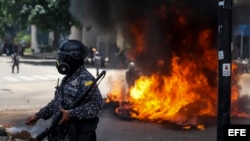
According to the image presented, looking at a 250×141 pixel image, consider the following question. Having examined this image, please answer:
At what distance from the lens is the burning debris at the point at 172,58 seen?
1006 centimetres

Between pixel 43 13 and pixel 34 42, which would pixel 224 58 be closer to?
pixel 43 13

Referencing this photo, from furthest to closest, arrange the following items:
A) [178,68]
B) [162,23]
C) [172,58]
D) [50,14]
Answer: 1. [50,14]
2. [162,23]
3. [172,58]
4. [178,68]

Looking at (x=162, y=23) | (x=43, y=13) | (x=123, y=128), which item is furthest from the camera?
(x=43, y=13)

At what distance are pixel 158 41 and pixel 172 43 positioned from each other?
1.07ft

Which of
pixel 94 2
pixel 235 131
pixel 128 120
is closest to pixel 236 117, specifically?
pixel 128 120

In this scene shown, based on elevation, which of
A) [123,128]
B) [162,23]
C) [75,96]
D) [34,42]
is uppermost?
[34,42]

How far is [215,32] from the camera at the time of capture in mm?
10195

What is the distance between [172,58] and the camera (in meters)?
10.4

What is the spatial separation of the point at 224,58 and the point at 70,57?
2.08m

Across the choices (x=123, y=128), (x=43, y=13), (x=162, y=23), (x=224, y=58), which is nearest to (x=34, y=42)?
(x=43, y=13)

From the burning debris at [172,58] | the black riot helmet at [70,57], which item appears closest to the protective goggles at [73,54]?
the black riot helmet at [70,57]

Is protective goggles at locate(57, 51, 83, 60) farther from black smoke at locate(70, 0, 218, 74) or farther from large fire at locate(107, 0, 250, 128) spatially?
black smoke at locate(70, 0, 218, 74)

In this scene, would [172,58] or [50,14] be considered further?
[50,14]

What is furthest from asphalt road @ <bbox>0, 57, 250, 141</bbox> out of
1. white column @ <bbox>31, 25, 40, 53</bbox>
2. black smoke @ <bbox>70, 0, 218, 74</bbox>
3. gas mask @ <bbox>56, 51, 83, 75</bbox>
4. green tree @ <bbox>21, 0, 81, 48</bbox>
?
white column @ <bbox>31, 25, 40, 53</bbox>
